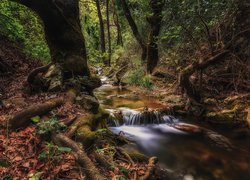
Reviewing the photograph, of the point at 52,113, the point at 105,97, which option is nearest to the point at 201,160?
the point at 52,113

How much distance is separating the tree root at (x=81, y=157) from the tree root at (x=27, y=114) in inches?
29.5

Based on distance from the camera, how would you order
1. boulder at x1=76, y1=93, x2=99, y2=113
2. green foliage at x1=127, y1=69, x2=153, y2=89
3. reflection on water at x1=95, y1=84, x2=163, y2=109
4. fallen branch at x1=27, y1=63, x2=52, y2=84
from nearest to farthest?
boulder at x1=76, y1=93, x2=99, y2=113 < fallen branch at x1=27, y1=63, x2=52, y2=84 < reflection on water at x1=95, y1=84, x2=163, y2=109 < green foliage at x1=127, y1=69, x2=153, y2=89

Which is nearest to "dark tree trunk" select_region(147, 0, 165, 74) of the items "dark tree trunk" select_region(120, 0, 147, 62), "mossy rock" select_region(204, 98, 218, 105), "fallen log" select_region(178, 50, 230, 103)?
"dark tree trunk" select_region(120, 0, 147, 62)

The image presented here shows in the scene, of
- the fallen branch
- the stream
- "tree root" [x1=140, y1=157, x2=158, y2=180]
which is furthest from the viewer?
the fallen branch

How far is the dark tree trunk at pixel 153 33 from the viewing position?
12.9 m

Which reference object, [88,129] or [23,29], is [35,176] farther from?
[23,29]

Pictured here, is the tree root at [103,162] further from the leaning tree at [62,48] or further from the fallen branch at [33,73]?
the fallen branch at [33,73]

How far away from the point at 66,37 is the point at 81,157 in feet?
13.7

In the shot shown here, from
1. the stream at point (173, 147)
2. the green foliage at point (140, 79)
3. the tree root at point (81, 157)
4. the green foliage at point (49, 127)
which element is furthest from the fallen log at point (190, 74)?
the tree root at point (81, 157)

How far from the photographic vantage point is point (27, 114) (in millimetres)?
4379

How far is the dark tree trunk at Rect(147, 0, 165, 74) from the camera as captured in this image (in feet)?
42.2

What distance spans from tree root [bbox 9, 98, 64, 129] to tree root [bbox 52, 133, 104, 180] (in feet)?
2.46

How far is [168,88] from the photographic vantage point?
40.3 ft

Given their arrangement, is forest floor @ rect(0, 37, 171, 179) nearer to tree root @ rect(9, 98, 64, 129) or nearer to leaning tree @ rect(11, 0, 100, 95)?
tree root @ rect(9, 98, 64, 129)
